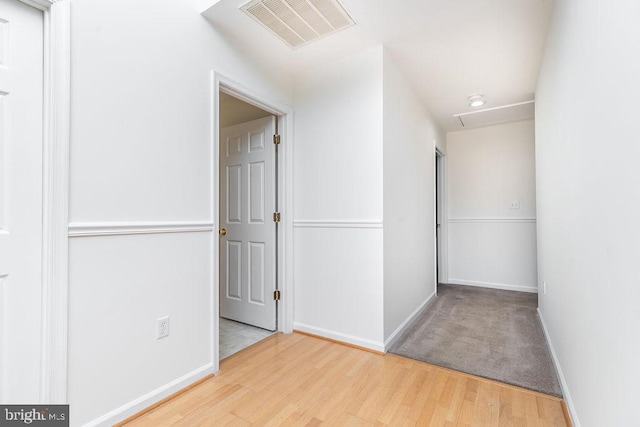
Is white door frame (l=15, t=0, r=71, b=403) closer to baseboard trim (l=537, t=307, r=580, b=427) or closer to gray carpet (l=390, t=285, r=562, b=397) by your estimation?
gray carpet (l=390, t=285, r=562, b=397)

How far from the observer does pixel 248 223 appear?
289 cm

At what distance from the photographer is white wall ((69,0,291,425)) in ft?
4.58

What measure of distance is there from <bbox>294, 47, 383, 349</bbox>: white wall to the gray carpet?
19.8 inches

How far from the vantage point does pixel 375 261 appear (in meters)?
2.32

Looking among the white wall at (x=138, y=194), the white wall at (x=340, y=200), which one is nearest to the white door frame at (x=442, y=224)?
the white wall at (x=340, y=200)

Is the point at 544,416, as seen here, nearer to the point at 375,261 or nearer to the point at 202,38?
the point at 375,261

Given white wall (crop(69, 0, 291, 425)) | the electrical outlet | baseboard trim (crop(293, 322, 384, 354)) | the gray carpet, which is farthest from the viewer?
baseboard trim (crop(293, 322, 384, 354))

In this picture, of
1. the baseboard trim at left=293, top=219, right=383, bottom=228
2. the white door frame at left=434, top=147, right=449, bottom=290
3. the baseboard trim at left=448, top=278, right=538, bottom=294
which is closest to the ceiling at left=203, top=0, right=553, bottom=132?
the baseboard trim at left=293, top=219, right=383, bottom=228

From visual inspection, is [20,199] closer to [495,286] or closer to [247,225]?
[247,225]

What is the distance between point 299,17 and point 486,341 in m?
2.80

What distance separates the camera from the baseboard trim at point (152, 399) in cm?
146

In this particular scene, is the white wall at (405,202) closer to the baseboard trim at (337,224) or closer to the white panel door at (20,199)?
the baseboard trim at (337,224)

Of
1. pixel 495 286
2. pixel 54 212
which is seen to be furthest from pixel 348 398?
pixel 495 286

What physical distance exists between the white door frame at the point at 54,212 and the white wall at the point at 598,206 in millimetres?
1999
